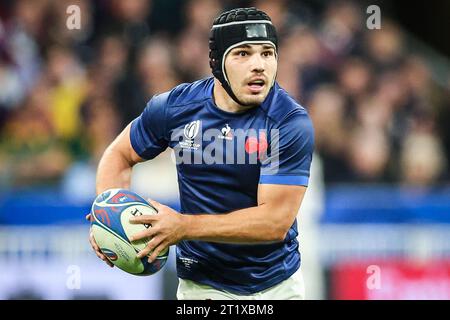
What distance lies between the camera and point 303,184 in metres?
5.05

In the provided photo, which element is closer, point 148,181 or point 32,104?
point 148,181

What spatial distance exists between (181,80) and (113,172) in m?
4.23

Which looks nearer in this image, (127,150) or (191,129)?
(191,129)

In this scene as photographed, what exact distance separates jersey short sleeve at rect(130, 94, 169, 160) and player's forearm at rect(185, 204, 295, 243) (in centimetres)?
73

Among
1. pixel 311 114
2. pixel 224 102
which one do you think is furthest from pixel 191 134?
pixel 311 114

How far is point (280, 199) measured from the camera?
4.98 metres

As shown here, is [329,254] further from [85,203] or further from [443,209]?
[85,203]

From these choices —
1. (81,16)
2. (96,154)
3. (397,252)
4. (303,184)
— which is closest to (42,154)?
(96,154)

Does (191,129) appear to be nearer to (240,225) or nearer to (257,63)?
(257,63)

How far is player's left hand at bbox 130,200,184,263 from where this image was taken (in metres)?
4.81

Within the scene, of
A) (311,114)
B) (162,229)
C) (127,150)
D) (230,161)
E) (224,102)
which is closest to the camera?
(162,229)

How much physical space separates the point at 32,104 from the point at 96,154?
109 cm

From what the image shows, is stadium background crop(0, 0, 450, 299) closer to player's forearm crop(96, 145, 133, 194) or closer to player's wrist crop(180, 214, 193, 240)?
player's forearm crop(96, 145, 133, 194)
